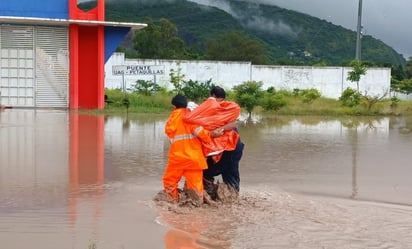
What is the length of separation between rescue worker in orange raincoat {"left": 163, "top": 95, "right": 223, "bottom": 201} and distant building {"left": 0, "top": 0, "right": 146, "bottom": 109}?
18.1m

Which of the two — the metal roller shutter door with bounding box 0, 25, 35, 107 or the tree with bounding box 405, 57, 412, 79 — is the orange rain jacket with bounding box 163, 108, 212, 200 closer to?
the metal roller shutter door with bounding box 0, 25, 35, 107

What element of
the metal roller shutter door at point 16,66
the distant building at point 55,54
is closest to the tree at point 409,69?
the distant building at point 55,54

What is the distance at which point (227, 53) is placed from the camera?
7144 cm

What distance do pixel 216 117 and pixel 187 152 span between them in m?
0.57

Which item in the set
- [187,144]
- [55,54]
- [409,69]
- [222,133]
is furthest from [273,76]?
[409,69]

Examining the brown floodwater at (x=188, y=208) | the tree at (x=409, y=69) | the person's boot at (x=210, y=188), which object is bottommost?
the brown floodwater at (x=188, y=208)

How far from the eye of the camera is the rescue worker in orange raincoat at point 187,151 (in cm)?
766

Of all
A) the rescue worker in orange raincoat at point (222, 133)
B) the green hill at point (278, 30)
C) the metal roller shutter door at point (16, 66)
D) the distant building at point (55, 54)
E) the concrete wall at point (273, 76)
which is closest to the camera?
the rescue worker in orange raincoat at point (222, 133)

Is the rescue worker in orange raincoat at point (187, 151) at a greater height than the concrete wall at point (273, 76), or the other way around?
the concrete wall at point (273, 76)

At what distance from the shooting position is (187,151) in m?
7.67

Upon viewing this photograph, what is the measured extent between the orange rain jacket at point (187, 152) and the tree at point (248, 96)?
1996 cm

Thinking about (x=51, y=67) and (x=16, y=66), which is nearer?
(x=16, y=66)

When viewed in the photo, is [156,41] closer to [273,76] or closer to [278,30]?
[273,76]

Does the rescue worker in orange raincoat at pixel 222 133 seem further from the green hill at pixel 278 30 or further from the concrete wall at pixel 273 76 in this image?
the green hill at pixel 278 30
